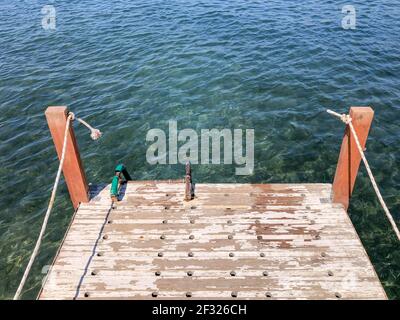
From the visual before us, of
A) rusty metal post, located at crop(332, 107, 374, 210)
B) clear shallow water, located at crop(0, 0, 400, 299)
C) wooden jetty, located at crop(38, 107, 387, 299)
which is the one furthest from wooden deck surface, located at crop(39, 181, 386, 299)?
clear shallow water, located at crop(0, 0, 400, 299)

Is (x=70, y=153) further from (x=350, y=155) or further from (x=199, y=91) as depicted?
(x=199, y=91)

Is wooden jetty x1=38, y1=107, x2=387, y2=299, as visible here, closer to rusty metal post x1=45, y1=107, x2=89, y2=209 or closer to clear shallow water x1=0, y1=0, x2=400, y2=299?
rusty metal post x1=45, y1=107, x2=89, y2=209

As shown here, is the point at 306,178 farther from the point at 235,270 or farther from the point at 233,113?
the point at 235,270

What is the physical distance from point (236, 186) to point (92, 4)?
29.8 meters

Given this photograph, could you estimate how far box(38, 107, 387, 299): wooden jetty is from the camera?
8.09 metres

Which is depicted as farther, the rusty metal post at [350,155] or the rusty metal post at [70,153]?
the rusty metal post at [70,153]

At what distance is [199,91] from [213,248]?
1254 cm

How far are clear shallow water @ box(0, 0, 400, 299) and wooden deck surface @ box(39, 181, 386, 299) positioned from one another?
3182 mm

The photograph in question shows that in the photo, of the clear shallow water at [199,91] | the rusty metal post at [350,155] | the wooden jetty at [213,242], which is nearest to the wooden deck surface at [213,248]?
the wooden jetty at [213,242]

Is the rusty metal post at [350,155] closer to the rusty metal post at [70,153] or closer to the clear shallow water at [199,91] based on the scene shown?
the clear shallow water at [199,91]

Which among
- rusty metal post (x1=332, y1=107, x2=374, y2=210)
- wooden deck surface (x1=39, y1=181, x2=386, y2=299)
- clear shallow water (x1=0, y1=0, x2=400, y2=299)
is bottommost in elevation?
clear shallow water (x1=0, y1=0, x2=400, y2=299)

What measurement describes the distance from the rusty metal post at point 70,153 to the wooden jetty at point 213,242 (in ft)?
0.09

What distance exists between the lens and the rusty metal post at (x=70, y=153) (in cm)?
897
